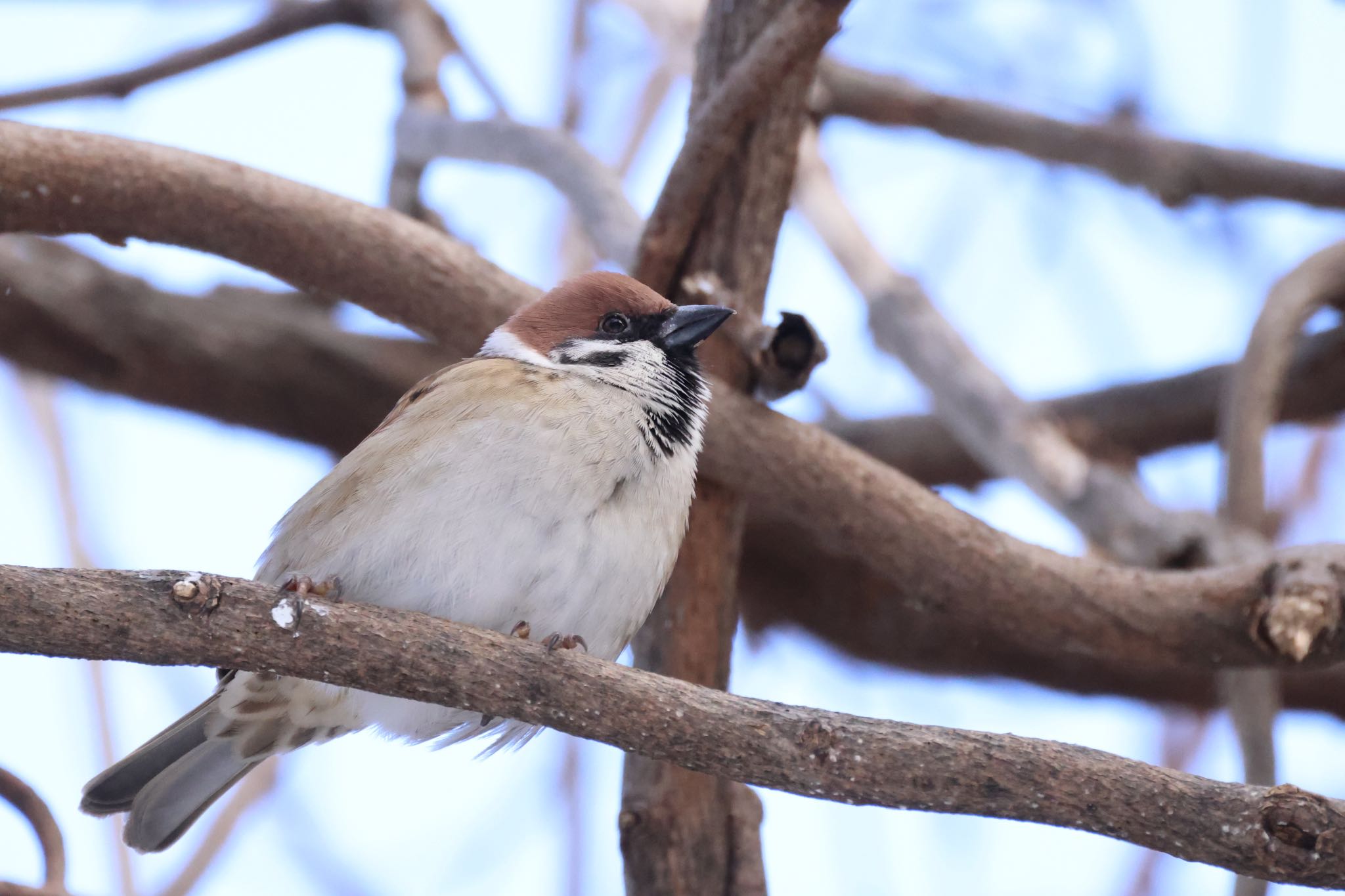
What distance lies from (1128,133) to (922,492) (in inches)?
88.1

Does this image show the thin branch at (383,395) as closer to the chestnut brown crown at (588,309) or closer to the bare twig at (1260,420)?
the bare twig at (1260,420)

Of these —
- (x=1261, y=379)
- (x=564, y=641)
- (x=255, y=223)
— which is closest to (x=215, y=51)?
(x=255, y=223)

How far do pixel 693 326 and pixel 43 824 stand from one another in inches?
73.4

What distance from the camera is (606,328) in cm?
339

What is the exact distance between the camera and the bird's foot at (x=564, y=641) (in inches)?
99.8

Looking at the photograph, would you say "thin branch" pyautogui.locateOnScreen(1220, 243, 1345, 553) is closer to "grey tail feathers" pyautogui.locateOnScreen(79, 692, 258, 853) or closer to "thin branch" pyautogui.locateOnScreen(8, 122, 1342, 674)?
"thin branch" pyautogui.locateOnScreen(8, 122, 1342, 674)

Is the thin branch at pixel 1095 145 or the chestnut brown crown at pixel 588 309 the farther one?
the thin branch at pixel 1095 145

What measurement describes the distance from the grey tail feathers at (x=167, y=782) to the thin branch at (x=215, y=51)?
2338mm

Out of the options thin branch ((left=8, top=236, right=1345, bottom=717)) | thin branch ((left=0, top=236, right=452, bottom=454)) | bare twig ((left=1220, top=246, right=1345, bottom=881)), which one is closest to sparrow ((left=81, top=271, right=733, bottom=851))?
thin branch ((left=8, top=236, right=1345, bottom=717))

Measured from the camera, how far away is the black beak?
3266 mm

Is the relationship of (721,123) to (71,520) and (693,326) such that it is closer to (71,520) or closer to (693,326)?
(693,326)

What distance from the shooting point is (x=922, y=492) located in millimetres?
3506

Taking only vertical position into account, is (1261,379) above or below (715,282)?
above

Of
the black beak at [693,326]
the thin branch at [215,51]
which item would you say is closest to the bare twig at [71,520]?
the thin branch at [215,51]
